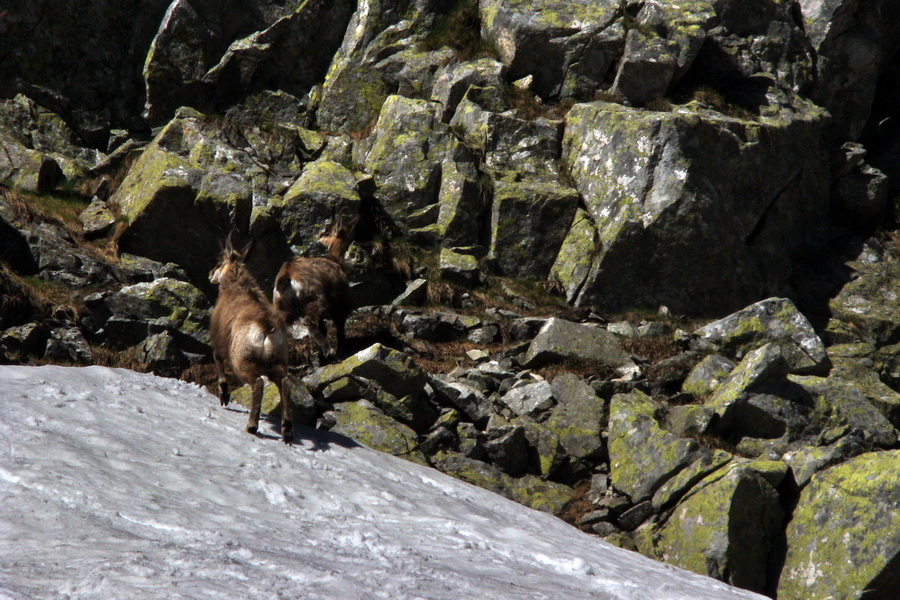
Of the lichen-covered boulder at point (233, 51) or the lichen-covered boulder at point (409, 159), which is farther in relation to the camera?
the lichen-covered boulder at point (233, 51)

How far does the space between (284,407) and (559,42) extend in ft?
52.6

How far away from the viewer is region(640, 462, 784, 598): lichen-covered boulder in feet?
25.7

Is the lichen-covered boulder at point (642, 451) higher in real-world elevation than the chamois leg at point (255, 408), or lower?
lower

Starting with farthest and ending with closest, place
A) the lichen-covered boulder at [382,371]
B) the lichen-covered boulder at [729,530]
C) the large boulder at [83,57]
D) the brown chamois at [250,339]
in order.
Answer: the large boulder at [83,57] → the lichen-covered boulder at [382,371] → the brown chamois at [250,339] → the lichen-covered boulder at [729,530]

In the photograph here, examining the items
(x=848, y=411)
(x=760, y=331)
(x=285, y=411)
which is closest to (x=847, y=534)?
(x=848, y=411)

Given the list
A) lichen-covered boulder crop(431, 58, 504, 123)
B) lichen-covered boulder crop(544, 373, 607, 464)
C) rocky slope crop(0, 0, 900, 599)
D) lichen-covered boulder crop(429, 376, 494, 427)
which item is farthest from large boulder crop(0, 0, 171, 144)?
lichen-covered boulder crop(544, 373, 607, 464)

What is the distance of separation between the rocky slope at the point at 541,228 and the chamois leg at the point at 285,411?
43.9 inches

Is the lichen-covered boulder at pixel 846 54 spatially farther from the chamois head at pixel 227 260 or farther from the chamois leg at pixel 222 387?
the chamois leg at pixel 222 387

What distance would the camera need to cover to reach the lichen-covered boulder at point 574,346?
13.4 metres

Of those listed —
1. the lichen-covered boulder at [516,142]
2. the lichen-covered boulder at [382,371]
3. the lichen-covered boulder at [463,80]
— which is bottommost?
the lichen-covered boulder at [382,371]

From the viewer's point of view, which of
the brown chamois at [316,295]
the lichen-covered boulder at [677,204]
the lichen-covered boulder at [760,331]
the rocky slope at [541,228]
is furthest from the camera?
the lichen-covered boulder at [677,204]

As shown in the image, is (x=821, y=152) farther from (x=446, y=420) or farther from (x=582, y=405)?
(x=446, y=420)

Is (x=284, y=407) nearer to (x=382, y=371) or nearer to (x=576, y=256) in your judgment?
(x=382, y=371)

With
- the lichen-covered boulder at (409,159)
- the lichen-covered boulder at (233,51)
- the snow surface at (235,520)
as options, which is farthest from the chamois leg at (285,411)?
the lichen-covered boulder at (233,51)
